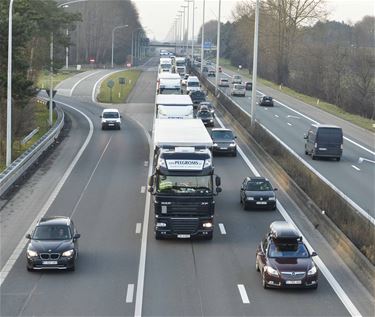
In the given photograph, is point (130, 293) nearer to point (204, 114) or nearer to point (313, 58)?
point (204, 114)

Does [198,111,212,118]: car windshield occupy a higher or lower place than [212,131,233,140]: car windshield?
higher

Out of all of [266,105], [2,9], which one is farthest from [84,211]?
[266,105]

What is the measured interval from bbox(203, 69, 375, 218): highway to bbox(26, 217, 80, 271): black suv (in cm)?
1407

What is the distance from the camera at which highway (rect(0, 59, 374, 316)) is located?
2020 centimetres

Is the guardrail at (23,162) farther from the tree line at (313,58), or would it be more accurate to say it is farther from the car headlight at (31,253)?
the tree line at (313,58)

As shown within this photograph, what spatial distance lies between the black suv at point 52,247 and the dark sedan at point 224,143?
24405 mm

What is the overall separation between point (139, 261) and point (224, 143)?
23.7m

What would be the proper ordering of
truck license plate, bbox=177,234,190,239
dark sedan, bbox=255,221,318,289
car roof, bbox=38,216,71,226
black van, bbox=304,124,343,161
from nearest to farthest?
dark sedan, bbox=255,221,318,289 < car roof, bbox=38,216,71,226 < truck license plate, bbox=177,234,190,239 < black van, bbox=304,124,343,161

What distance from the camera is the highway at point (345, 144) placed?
38.4m

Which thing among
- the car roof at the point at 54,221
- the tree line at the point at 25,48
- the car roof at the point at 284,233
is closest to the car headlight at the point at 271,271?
the car roof at the point at 284,233

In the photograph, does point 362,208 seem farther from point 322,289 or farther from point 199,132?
point 322,289

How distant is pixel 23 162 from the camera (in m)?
40.2

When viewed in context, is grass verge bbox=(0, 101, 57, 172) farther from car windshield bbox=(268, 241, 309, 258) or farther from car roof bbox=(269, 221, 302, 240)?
car windshield bbox=(268, 241, 309, 258)

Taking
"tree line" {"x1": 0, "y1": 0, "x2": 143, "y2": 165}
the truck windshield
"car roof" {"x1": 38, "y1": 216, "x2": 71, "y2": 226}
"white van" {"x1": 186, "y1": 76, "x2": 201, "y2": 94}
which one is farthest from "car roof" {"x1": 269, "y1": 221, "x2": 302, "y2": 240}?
"white van" {"x1": 186, "y1": 76, "x2": 201, "y2": 94}
